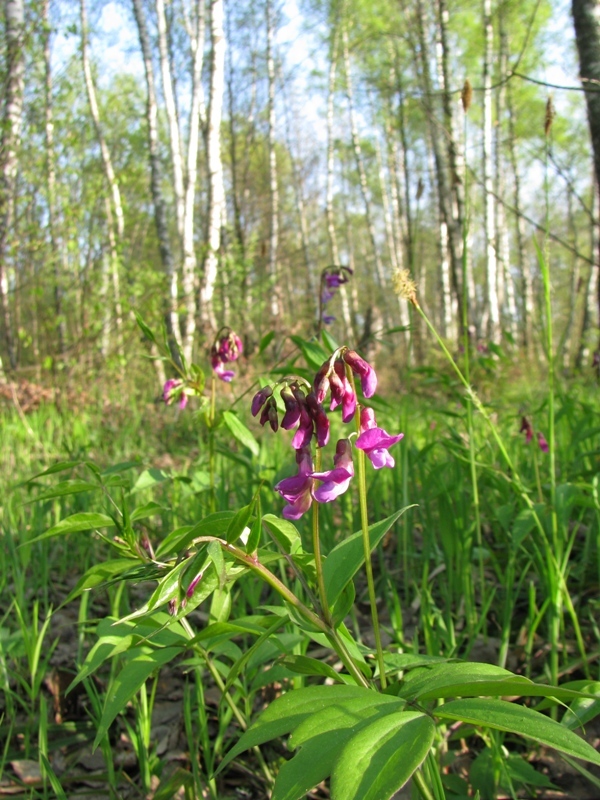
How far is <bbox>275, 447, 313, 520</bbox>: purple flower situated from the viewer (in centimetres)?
90

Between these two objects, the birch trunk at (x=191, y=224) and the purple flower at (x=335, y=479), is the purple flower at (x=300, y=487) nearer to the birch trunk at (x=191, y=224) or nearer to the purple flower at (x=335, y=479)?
the purple flower at (x=335, y=479)

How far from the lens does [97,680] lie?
1749 mm

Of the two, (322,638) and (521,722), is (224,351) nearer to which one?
(322,638)

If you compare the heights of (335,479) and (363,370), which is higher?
(363,370)

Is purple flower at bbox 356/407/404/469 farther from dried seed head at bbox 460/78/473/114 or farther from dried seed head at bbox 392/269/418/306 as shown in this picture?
dried seed head at bbox 460/78/473/114

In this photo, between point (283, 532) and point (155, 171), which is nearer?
point (283, 532)

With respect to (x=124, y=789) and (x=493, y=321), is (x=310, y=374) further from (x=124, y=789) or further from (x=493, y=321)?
(x=493, y=321)

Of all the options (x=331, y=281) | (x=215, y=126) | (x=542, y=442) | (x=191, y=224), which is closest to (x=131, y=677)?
(x=331, y=281)

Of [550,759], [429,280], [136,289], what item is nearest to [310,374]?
[550,759]

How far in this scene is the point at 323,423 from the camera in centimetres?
86

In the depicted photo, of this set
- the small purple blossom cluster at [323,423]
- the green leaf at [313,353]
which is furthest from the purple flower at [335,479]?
the green leaf at [313,353]

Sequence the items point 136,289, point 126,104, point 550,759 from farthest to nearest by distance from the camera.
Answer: point 126,104
point 136,289
point 550,759

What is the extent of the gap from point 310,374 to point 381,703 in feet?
3.71

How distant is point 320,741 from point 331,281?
1653 millimetres
